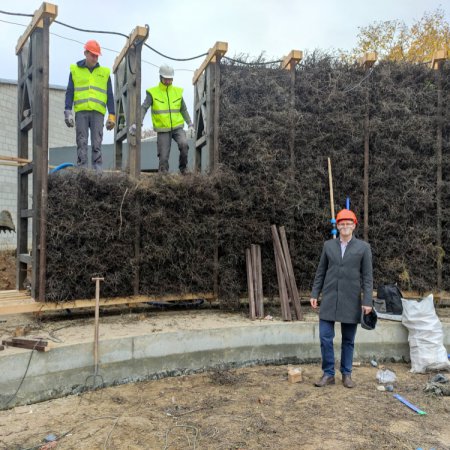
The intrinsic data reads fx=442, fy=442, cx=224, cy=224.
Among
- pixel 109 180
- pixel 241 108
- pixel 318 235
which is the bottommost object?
pixel 318 235

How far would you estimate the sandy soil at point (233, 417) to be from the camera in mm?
3848

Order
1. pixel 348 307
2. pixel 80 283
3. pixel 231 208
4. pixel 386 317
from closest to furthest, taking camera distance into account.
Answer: pixel 348 307
pixel 80 283
pixel 386 317
pixel 231 208

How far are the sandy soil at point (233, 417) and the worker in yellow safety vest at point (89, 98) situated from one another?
11.5 ft

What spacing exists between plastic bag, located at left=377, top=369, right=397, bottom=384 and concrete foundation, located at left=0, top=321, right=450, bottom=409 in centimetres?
81

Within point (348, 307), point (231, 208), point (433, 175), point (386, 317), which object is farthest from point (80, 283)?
point (433, 175)

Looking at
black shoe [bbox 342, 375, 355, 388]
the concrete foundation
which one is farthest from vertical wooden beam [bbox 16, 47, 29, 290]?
black shoe [bbox 342, 375, 355, 388]

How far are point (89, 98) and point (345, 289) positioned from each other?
15.3 feet

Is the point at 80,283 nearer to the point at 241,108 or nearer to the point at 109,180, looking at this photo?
the point at 109,180

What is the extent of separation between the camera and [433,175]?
7.84 m

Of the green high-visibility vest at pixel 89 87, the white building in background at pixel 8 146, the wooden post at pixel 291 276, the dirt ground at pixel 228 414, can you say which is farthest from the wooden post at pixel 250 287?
the white building in background at pixel 8 146

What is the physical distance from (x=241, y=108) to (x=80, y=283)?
3820mm

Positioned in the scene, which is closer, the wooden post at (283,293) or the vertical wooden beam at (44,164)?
the vertical wooden beam at (44,164)

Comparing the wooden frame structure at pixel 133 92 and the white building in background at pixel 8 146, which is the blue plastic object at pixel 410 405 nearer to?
the wooden frame structure at pixel 133 92

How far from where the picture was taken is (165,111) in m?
7.34
